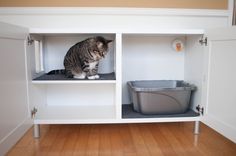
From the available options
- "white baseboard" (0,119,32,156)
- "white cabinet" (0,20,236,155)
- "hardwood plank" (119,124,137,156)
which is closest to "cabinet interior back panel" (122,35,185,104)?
"white cabinet" (0,20,236,155)

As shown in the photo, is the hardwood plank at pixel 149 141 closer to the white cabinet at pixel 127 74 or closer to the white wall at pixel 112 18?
the white cabinet at pixel 127 74

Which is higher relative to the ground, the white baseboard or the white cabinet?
the white cabinet

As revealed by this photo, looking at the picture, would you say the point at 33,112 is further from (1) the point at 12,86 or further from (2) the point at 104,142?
(2) the point at 104,142

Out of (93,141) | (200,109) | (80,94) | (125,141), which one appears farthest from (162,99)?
(80,94)

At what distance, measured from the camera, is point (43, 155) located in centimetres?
102

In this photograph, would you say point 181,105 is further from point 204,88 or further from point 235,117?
point 235,117

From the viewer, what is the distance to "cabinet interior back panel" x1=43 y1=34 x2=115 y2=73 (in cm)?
146

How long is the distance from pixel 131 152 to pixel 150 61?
0.71m

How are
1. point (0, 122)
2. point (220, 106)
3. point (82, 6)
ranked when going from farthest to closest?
point (82, 6) → point (220, 106) → point (0, 122)

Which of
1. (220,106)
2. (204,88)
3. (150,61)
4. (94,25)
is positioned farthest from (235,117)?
(94,25)

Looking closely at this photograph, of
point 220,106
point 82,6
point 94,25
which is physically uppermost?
point 82,6

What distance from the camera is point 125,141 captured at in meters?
1.17

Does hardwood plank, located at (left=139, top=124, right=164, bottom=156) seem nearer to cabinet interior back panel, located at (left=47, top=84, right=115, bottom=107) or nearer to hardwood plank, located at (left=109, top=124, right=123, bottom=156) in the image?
hardwood plank, located at (left=109, top=124, right=123, bottom=156)

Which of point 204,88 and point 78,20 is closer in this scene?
point 204,88
